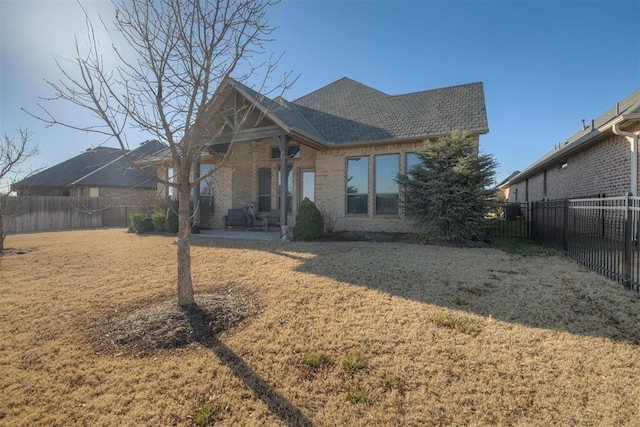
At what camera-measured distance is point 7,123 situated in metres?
9.29

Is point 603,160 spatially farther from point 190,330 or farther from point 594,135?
point 190,330

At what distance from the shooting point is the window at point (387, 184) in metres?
10.7

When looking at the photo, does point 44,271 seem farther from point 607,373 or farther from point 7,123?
point 607,373

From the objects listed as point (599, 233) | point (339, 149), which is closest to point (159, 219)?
→ point (339, 149)

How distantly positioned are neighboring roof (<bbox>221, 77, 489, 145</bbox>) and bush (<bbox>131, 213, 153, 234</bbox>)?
751 cm

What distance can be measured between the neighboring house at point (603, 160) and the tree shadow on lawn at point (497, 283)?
280cm

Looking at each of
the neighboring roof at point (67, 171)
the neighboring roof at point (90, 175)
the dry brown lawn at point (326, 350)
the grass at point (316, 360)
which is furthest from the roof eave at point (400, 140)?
the neighboring roof at point (67, 171)

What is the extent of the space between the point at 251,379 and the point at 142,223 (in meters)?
12.7

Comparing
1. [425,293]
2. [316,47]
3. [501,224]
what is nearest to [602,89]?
[501,224]

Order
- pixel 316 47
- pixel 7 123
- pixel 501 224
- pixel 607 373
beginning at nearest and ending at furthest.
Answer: pixel 607 373
pixel 316 47
pixel 7 123
pixel 501 224

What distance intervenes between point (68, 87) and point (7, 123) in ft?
29.9

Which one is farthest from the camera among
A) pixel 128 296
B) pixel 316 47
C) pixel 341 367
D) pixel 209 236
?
pixel 209 236

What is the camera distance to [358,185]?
11281 millimetres

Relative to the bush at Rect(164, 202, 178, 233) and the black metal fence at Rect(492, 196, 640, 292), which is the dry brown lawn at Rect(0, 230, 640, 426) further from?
the bush at Rect(164, 202, 178, 233)
